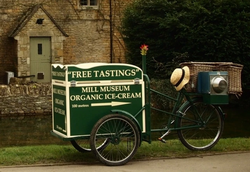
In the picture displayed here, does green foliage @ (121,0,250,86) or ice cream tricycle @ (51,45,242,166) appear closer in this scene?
ice cream tricycle @ (51,45,242,166)

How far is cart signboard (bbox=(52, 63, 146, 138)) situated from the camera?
775cm

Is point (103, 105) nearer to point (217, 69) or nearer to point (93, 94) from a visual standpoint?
point (93, 94)

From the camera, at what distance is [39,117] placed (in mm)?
19828

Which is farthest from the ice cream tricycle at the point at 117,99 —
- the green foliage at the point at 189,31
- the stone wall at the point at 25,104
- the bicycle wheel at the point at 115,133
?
the green foliage at the point at 189,31

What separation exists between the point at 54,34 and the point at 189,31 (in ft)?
29.3

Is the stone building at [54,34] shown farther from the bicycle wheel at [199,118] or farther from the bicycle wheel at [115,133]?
the bicycle wheel at [115,133]

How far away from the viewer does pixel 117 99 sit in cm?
796

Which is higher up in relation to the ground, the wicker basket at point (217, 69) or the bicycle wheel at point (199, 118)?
the wicker basket at point (217, 69)

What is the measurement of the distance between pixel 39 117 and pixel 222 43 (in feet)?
21.7

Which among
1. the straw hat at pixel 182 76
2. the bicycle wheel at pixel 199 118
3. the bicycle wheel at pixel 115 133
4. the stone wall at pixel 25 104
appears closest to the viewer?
the bicycle wheel at pixel 115 133

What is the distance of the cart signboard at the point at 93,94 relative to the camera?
7.75 m

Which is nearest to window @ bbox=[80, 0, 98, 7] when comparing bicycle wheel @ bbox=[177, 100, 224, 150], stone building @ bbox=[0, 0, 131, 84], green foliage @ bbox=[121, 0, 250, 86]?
stone building @ bbox=[0, 0, 131, 84]

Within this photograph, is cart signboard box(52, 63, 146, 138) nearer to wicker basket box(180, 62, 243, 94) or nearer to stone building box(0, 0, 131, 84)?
wicker basket box(180, 62, 243, 94)

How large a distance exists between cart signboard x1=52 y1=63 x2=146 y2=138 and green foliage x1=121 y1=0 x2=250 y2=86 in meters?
12.4
